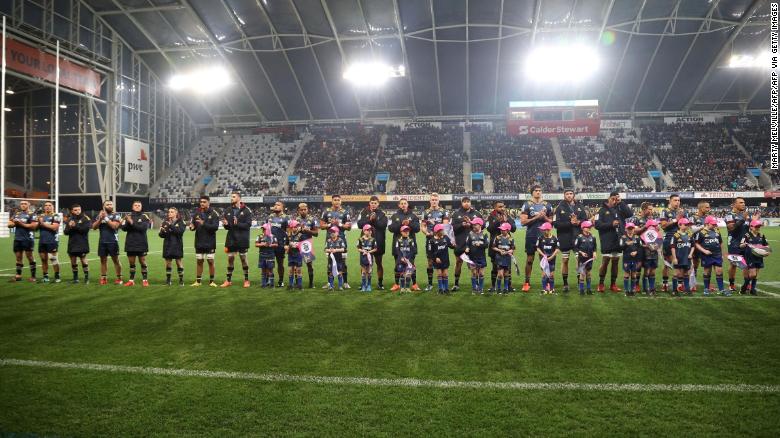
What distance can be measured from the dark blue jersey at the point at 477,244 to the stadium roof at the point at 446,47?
95.1 feet

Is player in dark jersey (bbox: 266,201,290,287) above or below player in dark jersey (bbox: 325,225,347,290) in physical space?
above

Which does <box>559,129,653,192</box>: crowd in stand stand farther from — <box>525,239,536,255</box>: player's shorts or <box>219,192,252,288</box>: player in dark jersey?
<box>219,192,252,288</box>: player in dark jersey

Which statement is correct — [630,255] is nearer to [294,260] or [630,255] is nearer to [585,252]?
[585,252]

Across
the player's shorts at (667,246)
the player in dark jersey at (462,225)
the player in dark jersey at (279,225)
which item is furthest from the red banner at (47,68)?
the player's shorts at (667,246)

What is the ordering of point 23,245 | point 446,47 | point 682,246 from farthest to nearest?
point 446,47
point 23,245
point 682,246

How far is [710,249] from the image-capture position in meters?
9.39

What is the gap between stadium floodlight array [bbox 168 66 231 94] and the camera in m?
42.6

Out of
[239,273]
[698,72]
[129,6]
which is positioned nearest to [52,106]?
[129,6]

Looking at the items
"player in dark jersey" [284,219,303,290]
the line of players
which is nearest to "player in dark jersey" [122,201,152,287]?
the line of players

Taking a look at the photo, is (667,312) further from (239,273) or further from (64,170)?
(64,170)

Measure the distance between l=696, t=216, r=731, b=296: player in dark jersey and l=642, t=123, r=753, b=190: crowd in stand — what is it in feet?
125

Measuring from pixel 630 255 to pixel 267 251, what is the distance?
797 cm

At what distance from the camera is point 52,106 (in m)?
39.6

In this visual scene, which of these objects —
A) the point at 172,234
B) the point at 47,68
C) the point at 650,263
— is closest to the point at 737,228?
the point at 650,263
